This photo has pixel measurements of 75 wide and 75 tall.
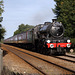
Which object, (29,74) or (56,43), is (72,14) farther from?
(29,74)

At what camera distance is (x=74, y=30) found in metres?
21.8

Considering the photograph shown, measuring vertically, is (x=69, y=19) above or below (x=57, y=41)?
above

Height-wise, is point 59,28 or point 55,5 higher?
point 55,5

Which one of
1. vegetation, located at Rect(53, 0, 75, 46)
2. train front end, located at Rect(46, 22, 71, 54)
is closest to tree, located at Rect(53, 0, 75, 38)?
vegetation, located at Rect(53, 0, 75, 46)

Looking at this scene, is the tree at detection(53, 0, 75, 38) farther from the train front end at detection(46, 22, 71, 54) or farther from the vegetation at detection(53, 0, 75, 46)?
the train front end at detection(46, 22, 71, 54)

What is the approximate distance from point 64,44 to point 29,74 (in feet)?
28.0

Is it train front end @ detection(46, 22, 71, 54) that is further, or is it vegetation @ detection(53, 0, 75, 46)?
vegetation @ detection(53, 0, 75, 46)

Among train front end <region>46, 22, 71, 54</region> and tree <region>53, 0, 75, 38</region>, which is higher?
tree <region>53, 0, 75, 38</region>

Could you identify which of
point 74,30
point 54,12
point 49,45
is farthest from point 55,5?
point 49,45

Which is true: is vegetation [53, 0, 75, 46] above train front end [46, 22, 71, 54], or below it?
above

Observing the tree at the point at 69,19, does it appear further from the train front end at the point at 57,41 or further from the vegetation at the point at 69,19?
the train front end at the point at 57,41

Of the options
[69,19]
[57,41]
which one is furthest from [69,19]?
[57,41]

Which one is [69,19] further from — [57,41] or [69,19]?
[57,41]

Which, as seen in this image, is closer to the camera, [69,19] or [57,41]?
[57,41]
